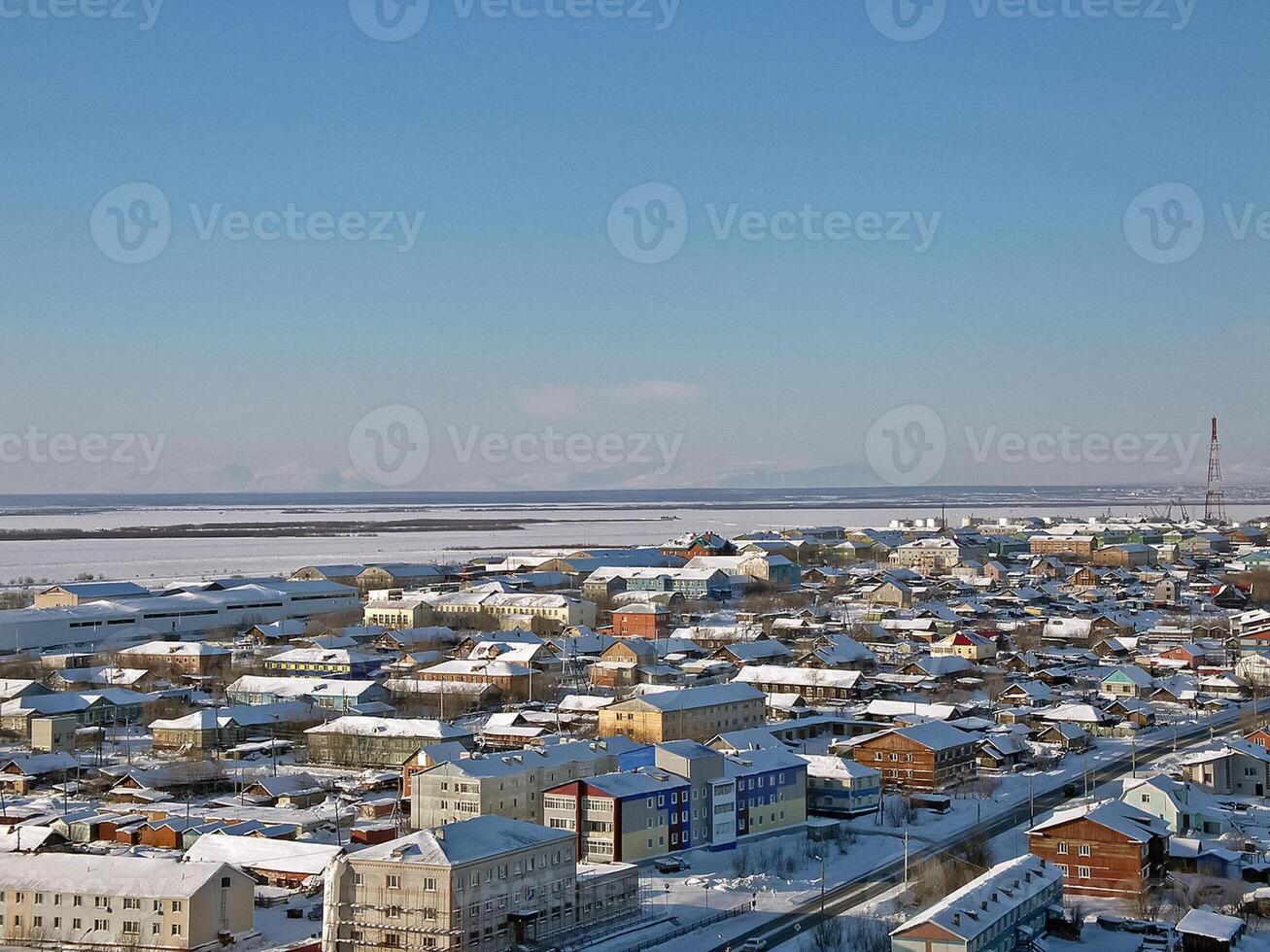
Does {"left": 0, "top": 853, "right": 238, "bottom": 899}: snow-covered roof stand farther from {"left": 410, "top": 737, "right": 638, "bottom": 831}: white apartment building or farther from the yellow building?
the yellow building

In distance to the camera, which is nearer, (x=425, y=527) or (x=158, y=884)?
(x=158, y=884)

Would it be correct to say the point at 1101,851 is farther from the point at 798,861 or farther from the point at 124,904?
the point at 124,904

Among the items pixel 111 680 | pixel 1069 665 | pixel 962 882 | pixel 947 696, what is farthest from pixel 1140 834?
pixel 111 680

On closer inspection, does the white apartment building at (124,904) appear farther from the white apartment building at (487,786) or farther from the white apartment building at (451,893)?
the white apartment building at (487,786)

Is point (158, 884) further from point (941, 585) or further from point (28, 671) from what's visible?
point (941, 585)

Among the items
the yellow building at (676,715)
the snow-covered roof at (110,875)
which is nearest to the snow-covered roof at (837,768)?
the yellow building at (676,715)

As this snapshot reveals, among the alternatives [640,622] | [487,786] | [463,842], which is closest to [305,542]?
[640,622]
